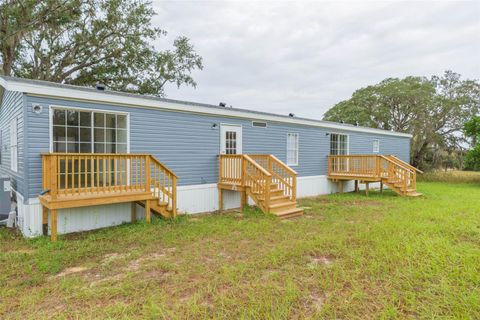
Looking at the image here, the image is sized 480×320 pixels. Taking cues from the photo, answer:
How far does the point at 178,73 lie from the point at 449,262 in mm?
16779

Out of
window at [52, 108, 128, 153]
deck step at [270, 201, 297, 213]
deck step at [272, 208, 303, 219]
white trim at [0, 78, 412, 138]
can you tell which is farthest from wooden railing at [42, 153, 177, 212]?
deck step at [272, 208, 303, 219]

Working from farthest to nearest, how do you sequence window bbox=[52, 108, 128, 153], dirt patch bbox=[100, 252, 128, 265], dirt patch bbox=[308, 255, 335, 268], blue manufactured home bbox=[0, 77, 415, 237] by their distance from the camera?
window bbox=[52, 108, 128, 153] < blue manufactured home bbox=[0, 77, 415, 237] < dirt patch bbox=[100, 252, 128, 265] < dirt patch bbox=[308, 255, 335, 268]

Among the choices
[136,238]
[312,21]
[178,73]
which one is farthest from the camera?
[178,73]

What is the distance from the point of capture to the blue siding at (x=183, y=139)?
5.22 m

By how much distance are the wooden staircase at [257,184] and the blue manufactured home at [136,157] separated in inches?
1.1

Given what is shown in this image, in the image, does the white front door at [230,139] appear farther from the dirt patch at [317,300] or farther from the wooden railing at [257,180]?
the dirt patch at [317,300]

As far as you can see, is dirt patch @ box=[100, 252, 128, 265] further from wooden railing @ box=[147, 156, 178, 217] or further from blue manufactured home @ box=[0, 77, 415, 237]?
wooden railing @ box=[147, 156, 178, 217]

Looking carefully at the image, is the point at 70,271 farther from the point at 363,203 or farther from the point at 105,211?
the point at 363,203

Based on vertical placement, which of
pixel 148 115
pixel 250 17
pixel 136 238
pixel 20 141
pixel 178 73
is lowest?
pixel 136 238

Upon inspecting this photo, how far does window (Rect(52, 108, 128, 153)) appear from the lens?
218 inches

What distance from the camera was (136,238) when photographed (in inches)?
206

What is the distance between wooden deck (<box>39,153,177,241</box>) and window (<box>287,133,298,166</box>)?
16.2 feet

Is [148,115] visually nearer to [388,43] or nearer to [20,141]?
[20,141]

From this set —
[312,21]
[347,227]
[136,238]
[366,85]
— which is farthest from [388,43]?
[136,238]
